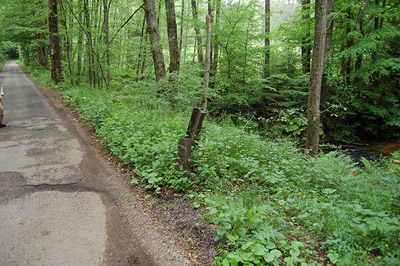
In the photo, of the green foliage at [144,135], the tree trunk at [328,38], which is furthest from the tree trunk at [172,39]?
the tree trunk at [328,38]

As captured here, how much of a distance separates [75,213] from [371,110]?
1215 centimetres

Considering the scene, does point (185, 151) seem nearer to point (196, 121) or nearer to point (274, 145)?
point (196, 121)

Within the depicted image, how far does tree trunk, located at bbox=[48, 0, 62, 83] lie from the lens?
1425 centimetres

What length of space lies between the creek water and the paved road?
8529 millimetres

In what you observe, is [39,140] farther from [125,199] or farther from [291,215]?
[291,215]

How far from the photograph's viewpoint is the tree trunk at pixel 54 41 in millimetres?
14252

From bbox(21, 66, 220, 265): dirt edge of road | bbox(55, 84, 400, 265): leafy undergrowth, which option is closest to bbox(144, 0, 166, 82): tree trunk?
bbox(55, 84, 400, 265): leafy undergrowth

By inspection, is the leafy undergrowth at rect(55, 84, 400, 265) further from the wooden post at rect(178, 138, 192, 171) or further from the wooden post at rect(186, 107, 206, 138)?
the wooden post at rect(186, 107, 206, 138)

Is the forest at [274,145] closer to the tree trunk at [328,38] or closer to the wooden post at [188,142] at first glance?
the tree trunk at [328,38]

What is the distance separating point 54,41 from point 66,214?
15.2 m

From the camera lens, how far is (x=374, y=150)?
31.6 ft

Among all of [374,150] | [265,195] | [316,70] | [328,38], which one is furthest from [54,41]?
[374,150]

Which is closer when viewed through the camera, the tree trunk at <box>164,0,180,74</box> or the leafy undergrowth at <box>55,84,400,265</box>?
the leafy undergrowth at <box>55,84,400,265</box>

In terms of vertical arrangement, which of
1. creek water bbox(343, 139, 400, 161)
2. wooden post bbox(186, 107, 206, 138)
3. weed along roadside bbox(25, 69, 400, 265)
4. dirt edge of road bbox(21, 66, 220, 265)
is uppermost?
wooden post bbox(186, 107, 206, 138)
